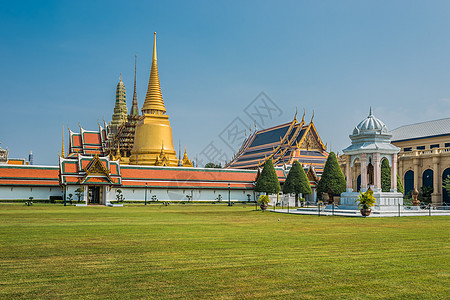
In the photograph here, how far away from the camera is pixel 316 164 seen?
241 feet

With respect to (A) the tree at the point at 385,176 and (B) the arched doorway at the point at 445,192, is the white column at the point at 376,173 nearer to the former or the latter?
(A) the tree at the point at 385,176

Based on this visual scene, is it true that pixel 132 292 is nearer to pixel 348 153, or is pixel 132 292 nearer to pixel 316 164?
pixel 348 153

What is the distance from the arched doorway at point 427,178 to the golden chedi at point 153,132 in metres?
34.6

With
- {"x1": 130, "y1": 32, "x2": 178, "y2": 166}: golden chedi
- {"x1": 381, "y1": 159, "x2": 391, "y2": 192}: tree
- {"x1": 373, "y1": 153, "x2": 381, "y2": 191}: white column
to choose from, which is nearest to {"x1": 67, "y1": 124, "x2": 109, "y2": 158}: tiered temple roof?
{"x1": 130, "y1": 32, "x2": 178, "y2": 166}: golden chedi

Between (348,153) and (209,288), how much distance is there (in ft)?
94.4

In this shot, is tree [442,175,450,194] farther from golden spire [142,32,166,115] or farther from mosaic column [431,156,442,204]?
golden spire [142,32,166,115]

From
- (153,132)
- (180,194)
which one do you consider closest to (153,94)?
(153,132)

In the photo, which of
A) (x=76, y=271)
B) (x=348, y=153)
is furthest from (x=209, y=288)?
(x=348, y=153)

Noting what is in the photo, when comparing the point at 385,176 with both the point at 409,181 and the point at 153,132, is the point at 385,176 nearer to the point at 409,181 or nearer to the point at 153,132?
the point at 409,181

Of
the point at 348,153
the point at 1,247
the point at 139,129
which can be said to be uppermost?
the point at 139,129

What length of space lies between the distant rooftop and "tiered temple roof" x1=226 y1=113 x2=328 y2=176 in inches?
522

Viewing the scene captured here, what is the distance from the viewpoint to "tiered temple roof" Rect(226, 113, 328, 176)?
2876 inches

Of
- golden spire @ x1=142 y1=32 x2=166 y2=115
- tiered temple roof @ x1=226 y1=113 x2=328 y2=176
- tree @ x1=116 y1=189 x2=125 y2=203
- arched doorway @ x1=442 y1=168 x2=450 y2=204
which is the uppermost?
golden spire @ x1=142 y1=32 x2=166 y2=115

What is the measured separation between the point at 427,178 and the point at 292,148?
88.7 ft
